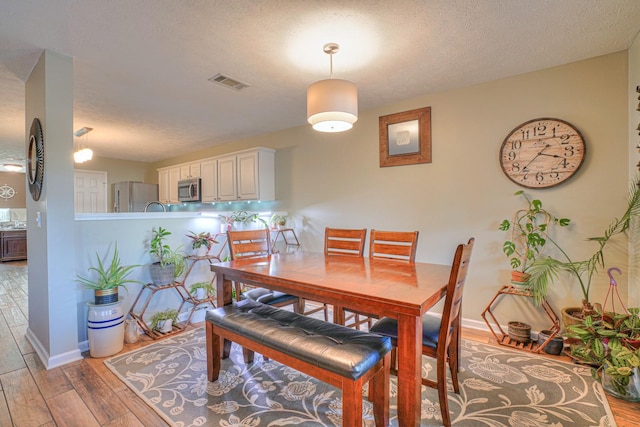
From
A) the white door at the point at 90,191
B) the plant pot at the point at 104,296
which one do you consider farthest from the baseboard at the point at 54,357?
the white door at the point at 90,191

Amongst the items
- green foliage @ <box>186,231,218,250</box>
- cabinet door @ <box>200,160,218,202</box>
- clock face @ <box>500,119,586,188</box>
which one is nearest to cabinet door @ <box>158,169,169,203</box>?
cabinet door @ <box>200,160,218,202</box>

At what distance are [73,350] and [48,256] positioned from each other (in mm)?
787

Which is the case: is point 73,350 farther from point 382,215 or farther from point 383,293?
point 382,215

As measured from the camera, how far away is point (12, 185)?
26.3 ft

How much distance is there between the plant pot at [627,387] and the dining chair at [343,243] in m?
1.79

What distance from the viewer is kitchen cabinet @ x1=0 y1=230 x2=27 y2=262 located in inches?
279

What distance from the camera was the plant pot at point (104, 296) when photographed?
2.45 meters

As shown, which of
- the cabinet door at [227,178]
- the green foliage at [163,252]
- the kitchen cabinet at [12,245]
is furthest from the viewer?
the kitchen cabinet at [12,245]

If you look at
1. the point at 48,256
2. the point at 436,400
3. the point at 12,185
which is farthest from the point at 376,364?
the point at 12,185

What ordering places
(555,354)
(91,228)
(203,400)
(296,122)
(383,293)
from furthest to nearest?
(296,122) < (91,228) < (555,354) < (203,400) < (383,293)

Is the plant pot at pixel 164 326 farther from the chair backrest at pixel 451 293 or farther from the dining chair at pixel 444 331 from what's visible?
the chair backrest at pixel 451 293

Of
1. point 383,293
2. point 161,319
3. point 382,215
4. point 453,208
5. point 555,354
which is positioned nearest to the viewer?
point 383,293

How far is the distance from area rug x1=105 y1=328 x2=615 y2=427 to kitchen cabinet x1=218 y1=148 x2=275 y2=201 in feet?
8.46

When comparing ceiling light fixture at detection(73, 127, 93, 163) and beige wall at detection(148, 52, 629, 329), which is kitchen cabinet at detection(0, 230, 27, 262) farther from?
beige wall at detection(148, 52, 629, 329)
